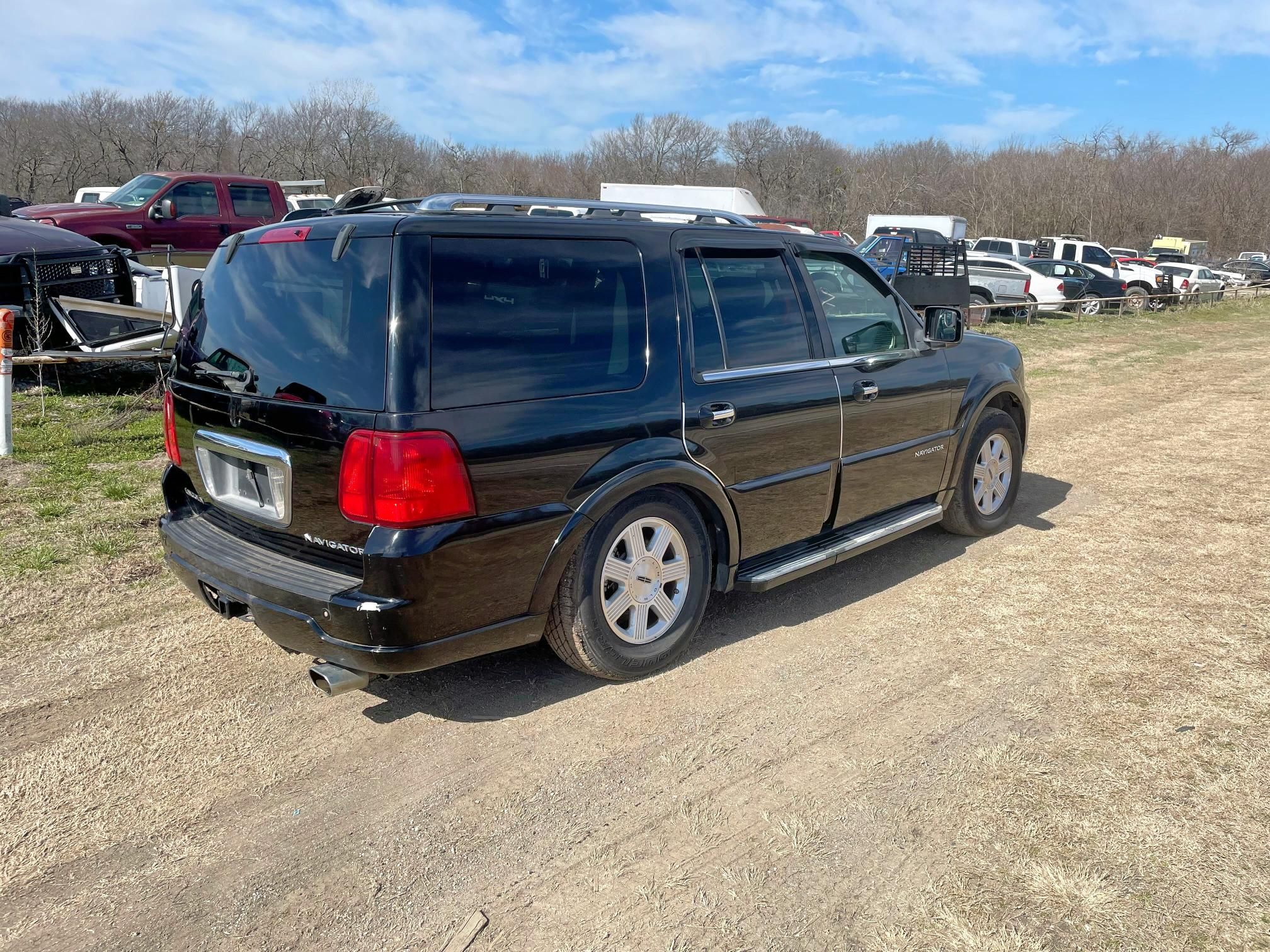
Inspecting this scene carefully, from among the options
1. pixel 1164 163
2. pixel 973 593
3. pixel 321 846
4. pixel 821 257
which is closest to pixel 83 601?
pixel 321 846

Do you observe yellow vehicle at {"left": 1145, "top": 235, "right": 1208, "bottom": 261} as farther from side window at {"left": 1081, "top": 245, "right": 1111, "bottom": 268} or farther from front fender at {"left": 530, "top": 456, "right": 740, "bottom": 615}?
front fender at {"left": 530, "top": 456, "right": 740, "bottom": 615}

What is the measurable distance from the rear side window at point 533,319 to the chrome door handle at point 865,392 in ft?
4.38

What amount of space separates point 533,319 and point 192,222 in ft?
40.3

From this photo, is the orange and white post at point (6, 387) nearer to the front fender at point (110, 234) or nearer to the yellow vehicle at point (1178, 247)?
the front fender at point (110, 234)

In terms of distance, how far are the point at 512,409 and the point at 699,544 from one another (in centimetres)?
111

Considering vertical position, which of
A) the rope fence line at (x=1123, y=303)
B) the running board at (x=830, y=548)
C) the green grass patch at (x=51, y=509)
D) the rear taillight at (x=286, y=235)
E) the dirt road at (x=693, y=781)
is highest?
the rear taillight at (x=286, y=235)

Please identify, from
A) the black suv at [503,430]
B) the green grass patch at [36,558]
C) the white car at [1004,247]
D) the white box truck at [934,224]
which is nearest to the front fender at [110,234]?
the green grass patch at [36,558]

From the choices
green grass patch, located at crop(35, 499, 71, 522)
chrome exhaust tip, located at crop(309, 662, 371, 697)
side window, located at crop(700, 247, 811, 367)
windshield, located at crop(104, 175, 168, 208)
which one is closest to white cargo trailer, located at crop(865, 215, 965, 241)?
windshield, located at crop(104, 175, 168, 208)

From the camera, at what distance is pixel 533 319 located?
10.9 ft

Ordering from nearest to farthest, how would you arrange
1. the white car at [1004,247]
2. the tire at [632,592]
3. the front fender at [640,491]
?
the front fender at [640,491]
the tire at [632,592]
the white car at [1004,247]

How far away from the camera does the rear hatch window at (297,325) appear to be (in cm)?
306

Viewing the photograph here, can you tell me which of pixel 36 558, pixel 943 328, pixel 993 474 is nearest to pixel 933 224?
pixel 993 474

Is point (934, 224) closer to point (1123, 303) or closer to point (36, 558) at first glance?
point (1123, 303)

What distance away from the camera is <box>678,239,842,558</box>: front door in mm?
3887
